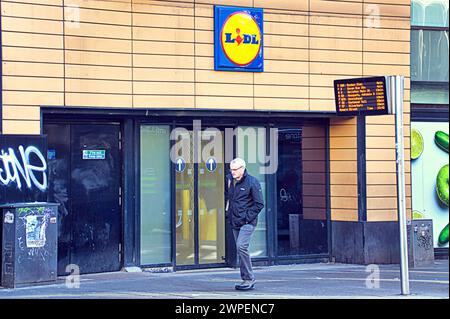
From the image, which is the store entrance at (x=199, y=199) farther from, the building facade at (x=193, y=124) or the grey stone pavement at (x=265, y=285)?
the grey stone pavement at (x=265, y=285)

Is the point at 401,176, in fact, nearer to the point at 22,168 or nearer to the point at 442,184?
the point at 22,168

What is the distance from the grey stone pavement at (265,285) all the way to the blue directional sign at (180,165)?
5.67 ft

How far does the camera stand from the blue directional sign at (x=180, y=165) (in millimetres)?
15586

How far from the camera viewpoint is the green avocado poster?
1789cm

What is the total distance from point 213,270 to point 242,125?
258 centimetres

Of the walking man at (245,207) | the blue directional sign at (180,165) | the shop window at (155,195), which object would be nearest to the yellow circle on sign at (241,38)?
the shop window at (155,195)

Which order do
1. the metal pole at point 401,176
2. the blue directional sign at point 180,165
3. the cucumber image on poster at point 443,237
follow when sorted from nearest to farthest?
1. the metal pole at point 401,176
2. the blue directional sign at point 180,165
3. the cucumber image on poster at point 443,237

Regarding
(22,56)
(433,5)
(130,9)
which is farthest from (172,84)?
(433,5)

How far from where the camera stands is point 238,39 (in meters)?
15.6

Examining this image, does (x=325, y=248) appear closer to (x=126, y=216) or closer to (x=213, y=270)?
(x=213, y=270)

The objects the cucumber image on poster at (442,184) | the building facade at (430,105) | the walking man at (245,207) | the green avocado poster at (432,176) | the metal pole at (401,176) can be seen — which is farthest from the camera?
the cucumber image on poster at (442,184)

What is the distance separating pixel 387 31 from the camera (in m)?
16.9

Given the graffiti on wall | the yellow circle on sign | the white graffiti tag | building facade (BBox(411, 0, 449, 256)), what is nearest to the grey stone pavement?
the graffiti on wall

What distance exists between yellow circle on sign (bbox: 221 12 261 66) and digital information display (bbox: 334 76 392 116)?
2066 millimetres
